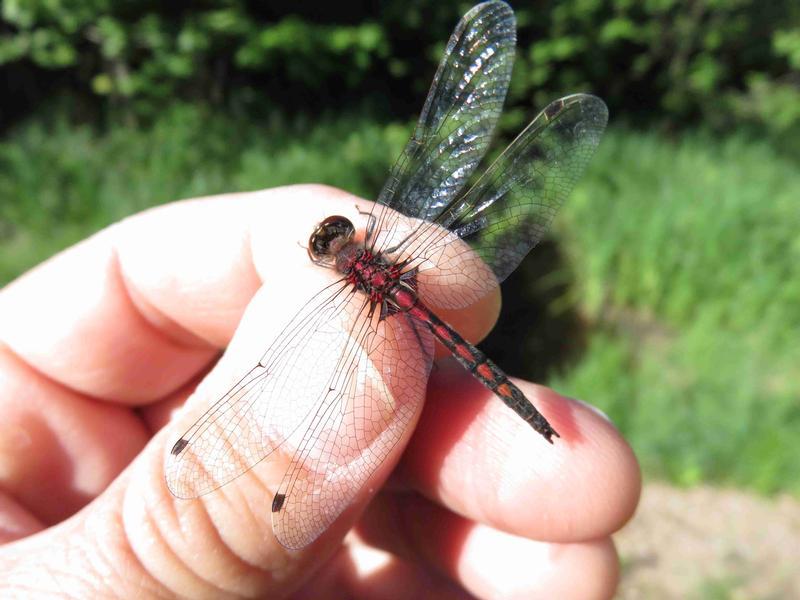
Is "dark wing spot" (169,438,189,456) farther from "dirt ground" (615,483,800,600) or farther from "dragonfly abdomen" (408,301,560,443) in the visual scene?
"dirt ground" (615,483,800,600)

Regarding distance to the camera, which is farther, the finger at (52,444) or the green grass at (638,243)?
the green grass at (638,243)

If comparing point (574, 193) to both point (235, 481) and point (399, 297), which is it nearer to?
point (399, 297)

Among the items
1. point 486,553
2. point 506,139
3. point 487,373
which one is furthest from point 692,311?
point 487,373

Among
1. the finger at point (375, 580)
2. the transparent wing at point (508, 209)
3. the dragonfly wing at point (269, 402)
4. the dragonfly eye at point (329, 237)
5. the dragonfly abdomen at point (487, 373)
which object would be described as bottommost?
the finger at point (375, 580)

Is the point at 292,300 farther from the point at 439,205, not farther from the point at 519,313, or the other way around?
the point at 519,313

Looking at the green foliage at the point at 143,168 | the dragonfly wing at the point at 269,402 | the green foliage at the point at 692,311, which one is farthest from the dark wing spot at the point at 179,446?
the green foliage at the point at 692,311

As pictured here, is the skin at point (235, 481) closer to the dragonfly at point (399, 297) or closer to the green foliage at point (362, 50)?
the dragonfly at point (399, 297)

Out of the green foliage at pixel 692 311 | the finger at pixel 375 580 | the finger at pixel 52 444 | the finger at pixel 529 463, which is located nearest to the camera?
the finger at pixel 529 463

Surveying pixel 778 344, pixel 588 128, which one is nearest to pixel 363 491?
pixel 588 128

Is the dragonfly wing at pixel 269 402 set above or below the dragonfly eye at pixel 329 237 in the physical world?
below
